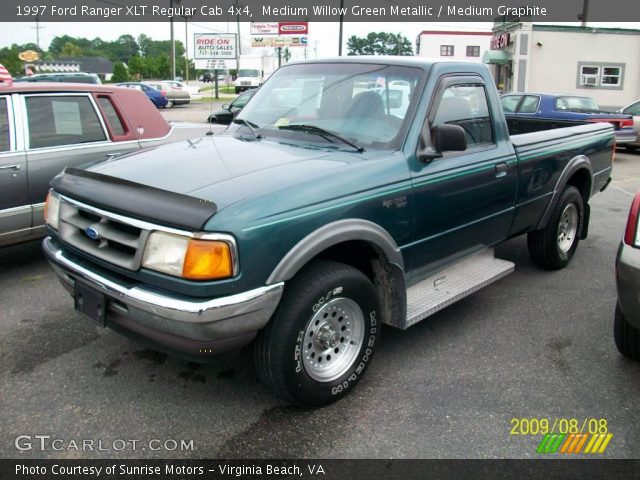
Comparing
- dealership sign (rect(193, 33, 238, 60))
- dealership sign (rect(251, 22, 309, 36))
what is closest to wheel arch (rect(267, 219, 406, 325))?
dealership sign (rect(193, 33, 238, 60))

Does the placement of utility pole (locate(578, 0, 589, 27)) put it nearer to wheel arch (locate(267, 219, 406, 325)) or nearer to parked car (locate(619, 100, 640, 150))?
parked car (locate(619, 100, 640, 150))

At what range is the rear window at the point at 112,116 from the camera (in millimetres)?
5703

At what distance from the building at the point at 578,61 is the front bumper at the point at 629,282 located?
25.1m

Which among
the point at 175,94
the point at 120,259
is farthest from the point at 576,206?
the point at 175,94

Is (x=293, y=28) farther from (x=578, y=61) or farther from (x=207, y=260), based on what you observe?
(x=207, y=260)

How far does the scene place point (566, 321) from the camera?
434cm

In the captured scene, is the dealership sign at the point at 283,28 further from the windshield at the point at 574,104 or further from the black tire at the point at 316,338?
the black tire at the point at 316,338

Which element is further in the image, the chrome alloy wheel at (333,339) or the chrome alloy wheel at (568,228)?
the chrome alloy wheel at (568,228)

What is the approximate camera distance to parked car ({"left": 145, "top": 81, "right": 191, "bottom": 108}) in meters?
33.3

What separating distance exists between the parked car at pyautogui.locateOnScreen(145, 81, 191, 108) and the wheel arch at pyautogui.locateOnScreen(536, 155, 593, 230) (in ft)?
101

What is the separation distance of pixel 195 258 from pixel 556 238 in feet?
12.8

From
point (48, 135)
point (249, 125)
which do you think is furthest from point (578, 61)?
point (48, 135)

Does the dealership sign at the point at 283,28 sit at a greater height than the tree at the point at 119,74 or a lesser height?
greater

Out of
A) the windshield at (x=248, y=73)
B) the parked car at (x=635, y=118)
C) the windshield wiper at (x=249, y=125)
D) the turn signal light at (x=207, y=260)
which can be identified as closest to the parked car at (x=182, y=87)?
the windshield at (x=248, y=73)
